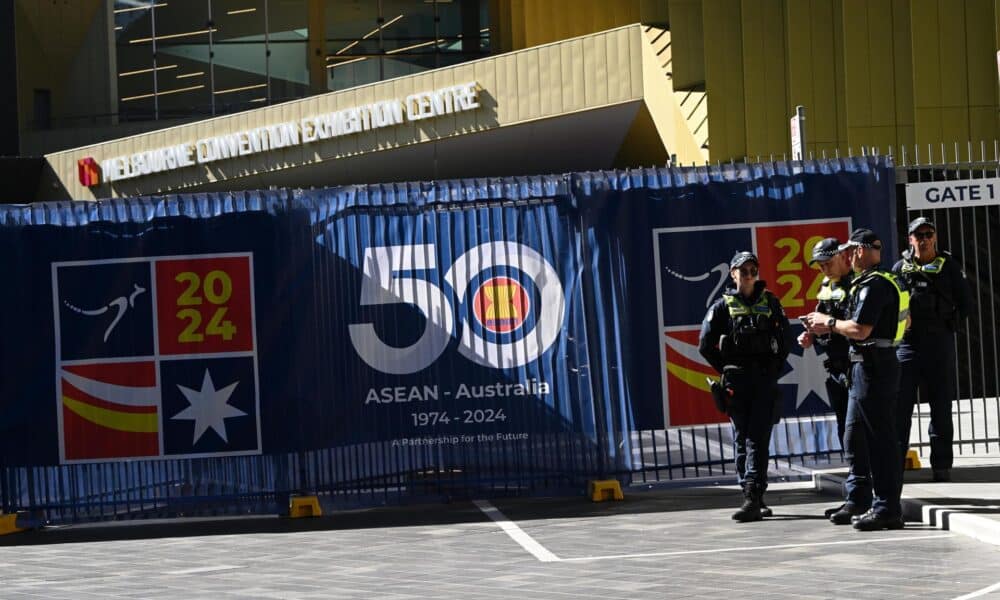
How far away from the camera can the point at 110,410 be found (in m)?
11.6

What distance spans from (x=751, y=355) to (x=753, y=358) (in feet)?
0.12

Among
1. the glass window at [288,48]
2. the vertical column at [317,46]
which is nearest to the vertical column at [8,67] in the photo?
the glass window at [288,48]

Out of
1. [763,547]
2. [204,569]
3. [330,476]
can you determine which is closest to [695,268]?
[763,547]

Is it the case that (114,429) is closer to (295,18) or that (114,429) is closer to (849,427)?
(849,427)

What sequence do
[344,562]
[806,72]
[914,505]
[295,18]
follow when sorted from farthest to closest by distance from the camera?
[295,18] → [806,72] → [914,505] → [344,562]

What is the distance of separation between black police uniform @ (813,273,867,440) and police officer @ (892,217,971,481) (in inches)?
43.7

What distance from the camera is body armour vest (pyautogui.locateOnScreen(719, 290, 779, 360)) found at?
33.0 feet

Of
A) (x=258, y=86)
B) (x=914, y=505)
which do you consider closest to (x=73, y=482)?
(x=914, y=505)

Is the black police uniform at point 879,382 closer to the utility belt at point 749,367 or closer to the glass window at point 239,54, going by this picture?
the utility belt at point 749,367

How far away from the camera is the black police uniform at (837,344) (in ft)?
31.9

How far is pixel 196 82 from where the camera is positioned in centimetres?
3506

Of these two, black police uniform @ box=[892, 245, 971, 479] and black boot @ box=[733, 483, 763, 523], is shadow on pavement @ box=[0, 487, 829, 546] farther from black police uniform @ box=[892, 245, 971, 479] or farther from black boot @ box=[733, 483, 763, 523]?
black police uniform @ box=[892, 245, 971, 479]

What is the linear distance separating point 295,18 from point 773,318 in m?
26.3

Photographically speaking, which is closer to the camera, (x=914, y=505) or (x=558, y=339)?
(x=914, y=505)
